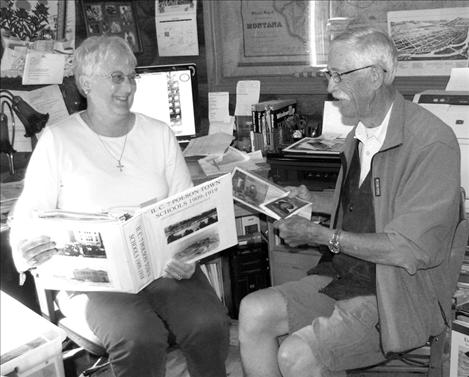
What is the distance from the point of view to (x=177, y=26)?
2762 millimetres

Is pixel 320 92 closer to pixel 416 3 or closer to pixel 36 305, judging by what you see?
pixel 416 3

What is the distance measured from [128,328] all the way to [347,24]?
159 cm

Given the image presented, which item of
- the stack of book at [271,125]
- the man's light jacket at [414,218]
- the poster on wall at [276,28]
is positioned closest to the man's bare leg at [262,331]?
the man's light jacket at [414,218]

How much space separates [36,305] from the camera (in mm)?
2246

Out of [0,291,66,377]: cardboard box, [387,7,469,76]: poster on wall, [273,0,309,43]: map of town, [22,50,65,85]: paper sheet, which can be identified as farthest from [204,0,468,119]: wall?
[0,291,66,377]: cardboard box

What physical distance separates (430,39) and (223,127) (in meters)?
1.03

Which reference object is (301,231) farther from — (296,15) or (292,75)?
(296,15)

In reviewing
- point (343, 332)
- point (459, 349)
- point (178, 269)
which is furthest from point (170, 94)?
point (459, 349)

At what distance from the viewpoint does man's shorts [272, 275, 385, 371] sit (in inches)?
60.2

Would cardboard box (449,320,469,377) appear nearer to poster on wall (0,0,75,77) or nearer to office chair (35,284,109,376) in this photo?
office chair (35,284,109,376)

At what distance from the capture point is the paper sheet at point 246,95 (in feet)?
8.76

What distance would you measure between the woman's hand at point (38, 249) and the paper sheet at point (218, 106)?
133 centimetres

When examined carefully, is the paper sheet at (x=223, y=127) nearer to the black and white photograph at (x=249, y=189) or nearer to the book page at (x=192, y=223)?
the black and white photograph at (x=249, y=189)

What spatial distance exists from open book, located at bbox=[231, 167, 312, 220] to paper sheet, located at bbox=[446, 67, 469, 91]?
2.46ft
